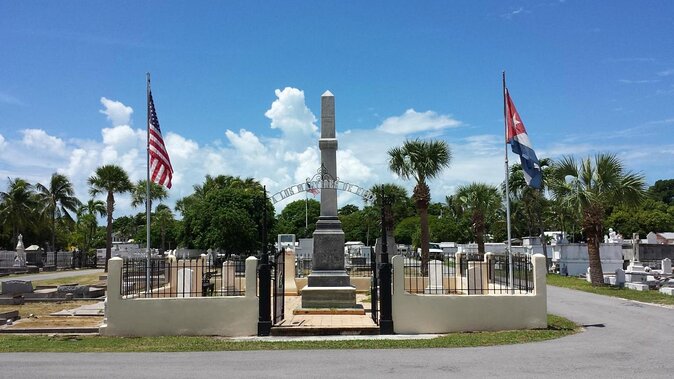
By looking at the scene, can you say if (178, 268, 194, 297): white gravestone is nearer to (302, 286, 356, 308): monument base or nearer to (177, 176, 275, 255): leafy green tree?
(302, 286, 356, 308): monument base

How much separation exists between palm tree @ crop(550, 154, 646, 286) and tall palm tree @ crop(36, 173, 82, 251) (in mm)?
53987

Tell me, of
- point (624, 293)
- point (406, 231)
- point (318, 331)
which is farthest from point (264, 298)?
point (406, 231)

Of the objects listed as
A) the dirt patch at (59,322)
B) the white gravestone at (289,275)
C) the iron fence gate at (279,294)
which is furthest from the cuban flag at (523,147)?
the dirt patch at (59,322)

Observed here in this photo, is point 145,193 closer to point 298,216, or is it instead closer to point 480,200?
point 298,216

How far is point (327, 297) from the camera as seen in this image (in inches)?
715

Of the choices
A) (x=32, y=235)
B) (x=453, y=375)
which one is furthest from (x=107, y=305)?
(x=32, y=235)

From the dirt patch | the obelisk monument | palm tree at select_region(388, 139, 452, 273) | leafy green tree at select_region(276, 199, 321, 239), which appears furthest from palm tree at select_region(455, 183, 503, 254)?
leafy green tree at select_region(276, 199, 321, 239)

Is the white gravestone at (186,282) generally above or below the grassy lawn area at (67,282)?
above

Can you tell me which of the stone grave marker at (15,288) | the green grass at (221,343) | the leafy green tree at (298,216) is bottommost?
the green grass at (221,343)

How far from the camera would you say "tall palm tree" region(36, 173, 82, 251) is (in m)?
63.2

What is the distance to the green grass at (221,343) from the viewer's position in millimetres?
12648

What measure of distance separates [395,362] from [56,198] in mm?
61953

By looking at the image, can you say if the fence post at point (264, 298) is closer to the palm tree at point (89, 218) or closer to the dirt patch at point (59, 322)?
the dirt patch at point (59, 322)

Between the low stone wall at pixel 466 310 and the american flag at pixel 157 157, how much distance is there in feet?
27.0
